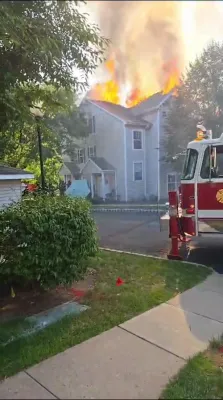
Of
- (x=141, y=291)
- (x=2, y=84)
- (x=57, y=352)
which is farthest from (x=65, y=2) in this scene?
(x=141, y=291)

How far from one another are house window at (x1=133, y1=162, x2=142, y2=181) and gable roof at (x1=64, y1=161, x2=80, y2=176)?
202 inches

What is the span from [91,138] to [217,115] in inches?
413

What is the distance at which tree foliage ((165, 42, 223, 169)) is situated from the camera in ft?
55.7

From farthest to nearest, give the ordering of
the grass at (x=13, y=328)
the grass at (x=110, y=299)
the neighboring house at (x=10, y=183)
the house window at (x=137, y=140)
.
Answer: the house window at (x=137, y=140), the neighboring house at (x=10, y=183), the grass at (x=13, y=328), the grass at (x=110, y=299)

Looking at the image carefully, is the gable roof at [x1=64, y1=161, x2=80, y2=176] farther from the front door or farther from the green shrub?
the green shrub

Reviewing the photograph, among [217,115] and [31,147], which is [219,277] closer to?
A: [31,147]

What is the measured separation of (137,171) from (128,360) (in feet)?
69.3

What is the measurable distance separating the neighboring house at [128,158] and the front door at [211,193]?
16.1 m

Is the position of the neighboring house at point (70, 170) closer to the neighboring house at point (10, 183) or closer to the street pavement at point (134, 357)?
the neighboring house at point (10, 183)

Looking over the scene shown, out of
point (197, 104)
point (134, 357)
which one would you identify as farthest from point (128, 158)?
point (134, 357)

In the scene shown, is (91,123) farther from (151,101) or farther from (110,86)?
(110,86)

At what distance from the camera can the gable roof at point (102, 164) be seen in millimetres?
23875

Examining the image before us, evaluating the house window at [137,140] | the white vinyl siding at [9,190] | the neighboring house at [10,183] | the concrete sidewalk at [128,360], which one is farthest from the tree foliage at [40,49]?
the house window at [137,140]

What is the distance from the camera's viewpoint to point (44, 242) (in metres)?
3.68
